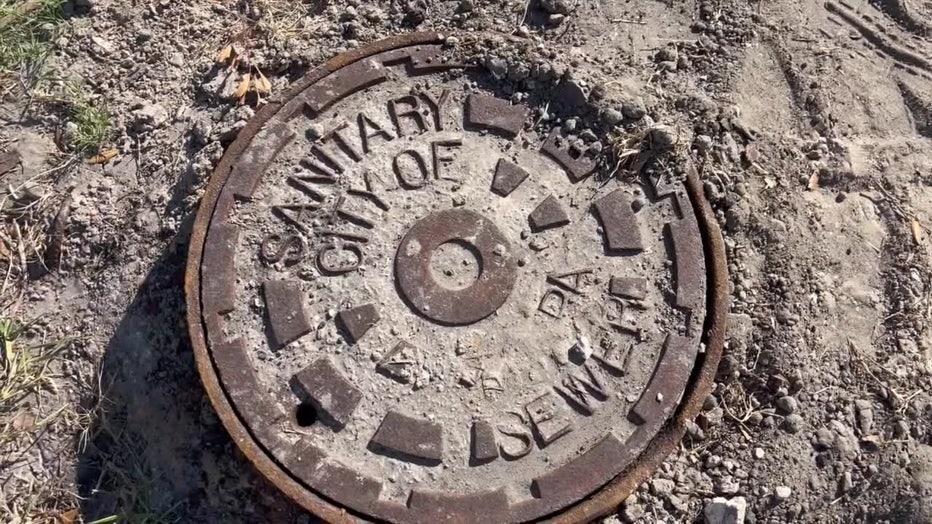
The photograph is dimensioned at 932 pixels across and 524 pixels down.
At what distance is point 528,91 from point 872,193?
58.2 inches

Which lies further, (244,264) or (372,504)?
(244,264)

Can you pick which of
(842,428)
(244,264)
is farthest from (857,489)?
(244,264)

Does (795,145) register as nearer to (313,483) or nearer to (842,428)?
(842,428)

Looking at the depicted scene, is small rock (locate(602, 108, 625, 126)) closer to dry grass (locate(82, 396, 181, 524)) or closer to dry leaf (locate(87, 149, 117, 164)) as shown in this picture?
dry leaf (locate(87, 149, 117, 164))

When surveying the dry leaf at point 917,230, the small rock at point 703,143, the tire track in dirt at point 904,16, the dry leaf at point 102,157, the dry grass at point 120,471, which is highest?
the tire track in dirt at point 904,16

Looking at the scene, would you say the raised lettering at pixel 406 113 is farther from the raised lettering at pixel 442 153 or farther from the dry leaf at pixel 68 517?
the dry leaf at pixel 68 517

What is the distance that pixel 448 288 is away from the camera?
8.36 ft

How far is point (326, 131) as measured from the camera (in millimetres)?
2725

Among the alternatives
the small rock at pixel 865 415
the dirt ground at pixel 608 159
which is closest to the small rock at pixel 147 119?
the dirt ground at pixel 608 159

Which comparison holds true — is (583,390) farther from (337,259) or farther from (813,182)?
(813,182)

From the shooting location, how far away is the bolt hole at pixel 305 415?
2.41 metres

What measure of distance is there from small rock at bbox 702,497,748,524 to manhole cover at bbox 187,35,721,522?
33 cm

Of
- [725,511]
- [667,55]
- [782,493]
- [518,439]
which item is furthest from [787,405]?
[667,55]

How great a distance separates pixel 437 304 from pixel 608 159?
2.82 ft
